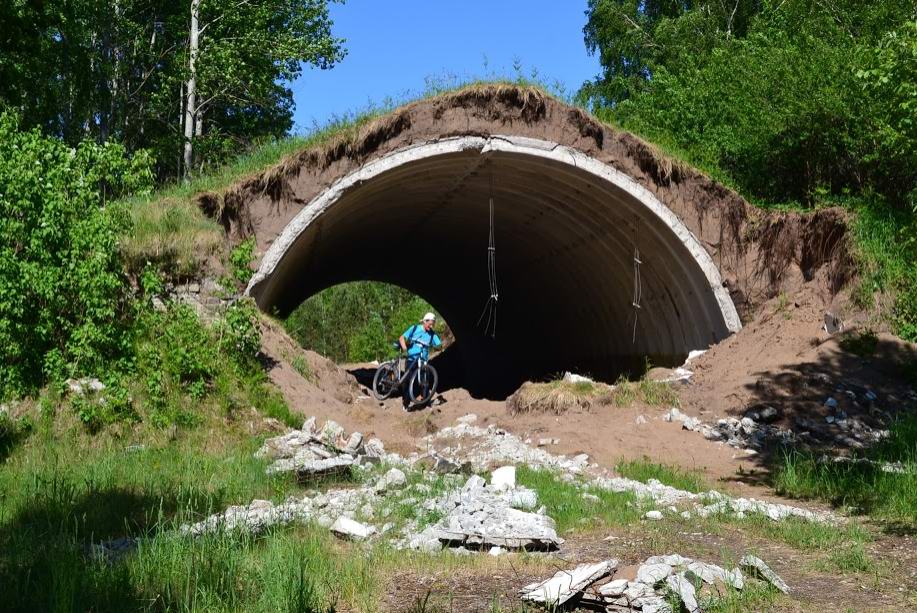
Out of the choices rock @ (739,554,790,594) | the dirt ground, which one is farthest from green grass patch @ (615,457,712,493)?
rock @ (739,554,790,594)

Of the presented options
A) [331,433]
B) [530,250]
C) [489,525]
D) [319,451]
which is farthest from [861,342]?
[530,250]

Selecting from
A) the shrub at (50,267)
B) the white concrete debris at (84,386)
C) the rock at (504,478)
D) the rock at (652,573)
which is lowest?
the rock at (652,573)

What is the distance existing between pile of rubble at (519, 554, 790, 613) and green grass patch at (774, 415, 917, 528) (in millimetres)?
2583

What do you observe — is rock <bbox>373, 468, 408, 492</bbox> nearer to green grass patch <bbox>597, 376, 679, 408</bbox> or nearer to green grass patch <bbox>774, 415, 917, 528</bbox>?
green grass patch <bbox>774, 415, 917, 528</bbox>

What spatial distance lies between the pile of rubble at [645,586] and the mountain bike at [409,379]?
816 centimetres

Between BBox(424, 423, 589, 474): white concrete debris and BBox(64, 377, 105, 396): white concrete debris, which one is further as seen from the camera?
BBox(64, 377, 105, 396): white concrete debris

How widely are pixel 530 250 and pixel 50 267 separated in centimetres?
1032

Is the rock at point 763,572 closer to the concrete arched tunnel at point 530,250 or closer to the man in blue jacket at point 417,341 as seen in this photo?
the concrete arched tunnel at point 530,250

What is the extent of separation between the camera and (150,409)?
357 inches

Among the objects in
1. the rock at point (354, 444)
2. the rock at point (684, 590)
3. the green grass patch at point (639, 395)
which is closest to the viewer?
the rock at point (684, 590)

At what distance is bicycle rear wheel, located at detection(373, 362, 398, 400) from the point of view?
13.4 meters

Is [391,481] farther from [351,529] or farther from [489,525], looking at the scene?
[489,525]

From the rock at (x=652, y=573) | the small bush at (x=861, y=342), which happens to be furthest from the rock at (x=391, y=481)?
the small bush at (x=861, y=342)

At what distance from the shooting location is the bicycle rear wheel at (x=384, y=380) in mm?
13367
